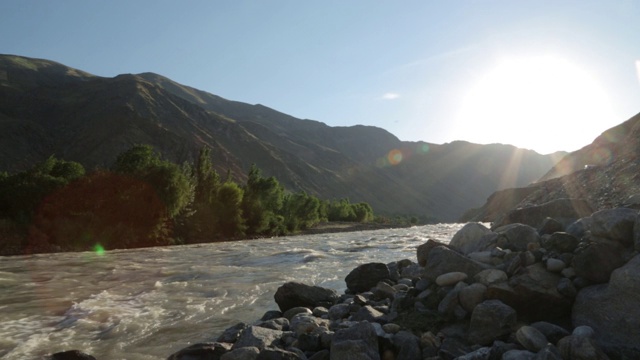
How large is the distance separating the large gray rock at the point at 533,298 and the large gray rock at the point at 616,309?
0.85 feet

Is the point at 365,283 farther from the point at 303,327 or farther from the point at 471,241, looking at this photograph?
the point at 303,327

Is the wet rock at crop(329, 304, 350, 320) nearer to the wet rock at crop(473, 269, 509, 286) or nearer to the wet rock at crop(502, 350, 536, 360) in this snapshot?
the wet rock at crop(473, 269, 509, 286)

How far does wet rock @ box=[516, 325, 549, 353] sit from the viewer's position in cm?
549

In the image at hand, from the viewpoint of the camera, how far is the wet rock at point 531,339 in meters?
5.49

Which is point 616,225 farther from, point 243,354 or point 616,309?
point 243,354

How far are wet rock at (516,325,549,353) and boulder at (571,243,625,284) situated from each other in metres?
1.90

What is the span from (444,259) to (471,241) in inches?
110

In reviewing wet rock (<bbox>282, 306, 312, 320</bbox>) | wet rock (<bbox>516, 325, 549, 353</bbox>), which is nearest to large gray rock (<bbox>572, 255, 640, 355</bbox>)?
wet rock (<bbox>516, 325, 549, 353</bbox>)

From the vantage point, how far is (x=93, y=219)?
124 ft

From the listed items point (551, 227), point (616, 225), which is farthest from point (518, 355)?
point (551, 227)

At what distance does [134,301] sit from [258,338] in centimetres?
809

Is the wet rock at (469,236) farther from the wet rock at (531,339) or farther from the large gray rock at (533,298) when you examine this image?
the wet rock at (531,339)

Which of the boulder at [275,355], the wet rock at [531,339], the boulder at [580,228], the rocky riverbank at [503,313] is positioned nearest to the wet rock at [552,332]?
the rocky riverbank at [503,313]

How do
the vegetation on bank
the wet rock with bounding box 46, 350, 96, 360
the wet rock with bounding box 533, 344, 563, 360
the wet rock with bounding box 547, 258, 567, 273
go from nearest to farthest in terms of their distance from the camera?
the wet rock with bounding box 533, 344, 563, 360, the wet rock with bounding box 547, 258, 567, 273, the wet rock with bounding box 46, 350, 96, 360, the vegetation on bank
